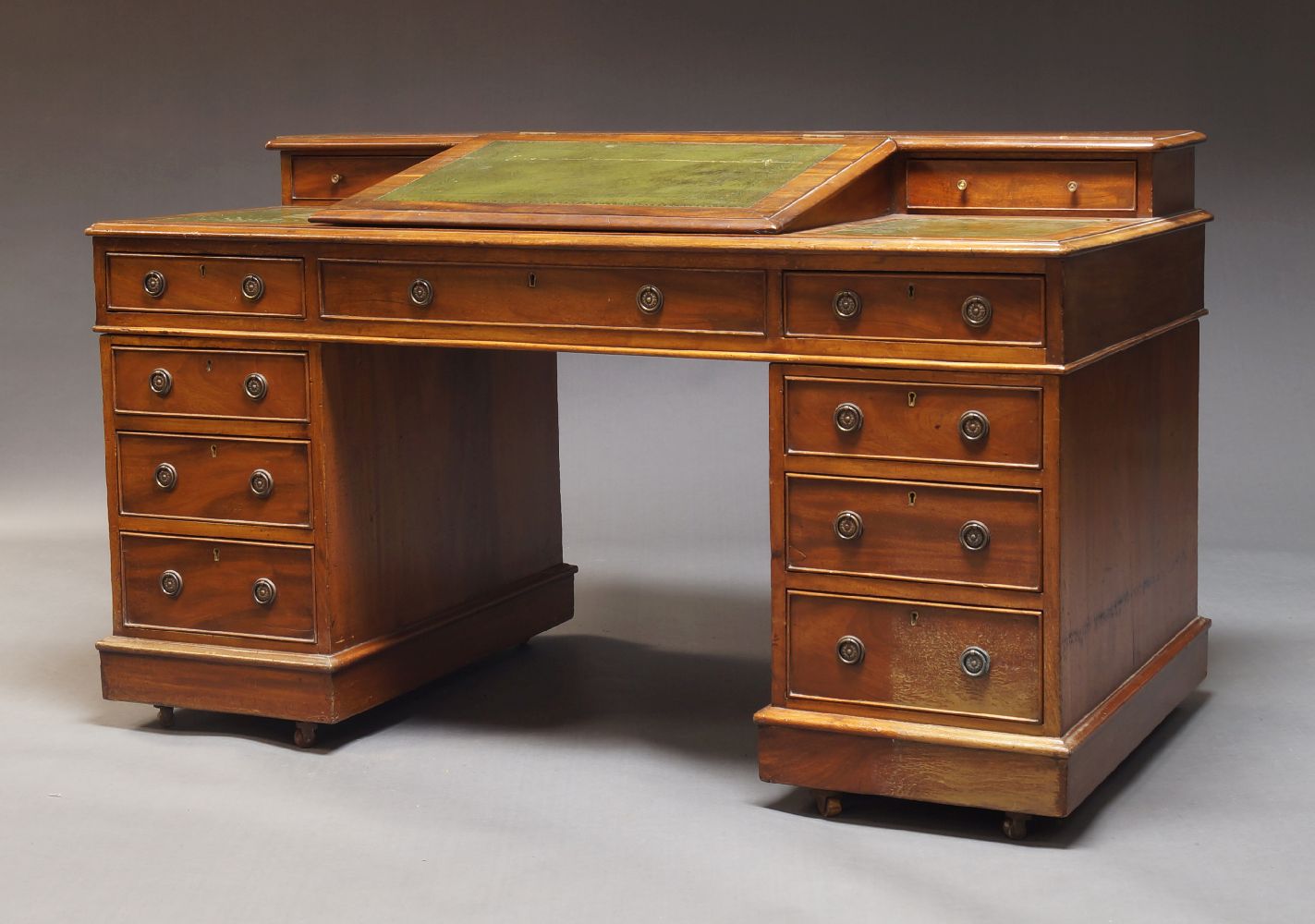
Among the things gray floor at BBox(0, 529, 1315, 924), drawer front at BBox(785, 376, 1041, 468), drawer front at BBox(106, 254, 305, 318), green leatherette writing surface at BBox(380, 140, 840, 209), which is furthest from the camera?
drawer front at BBox(106, 254, 305, 318)

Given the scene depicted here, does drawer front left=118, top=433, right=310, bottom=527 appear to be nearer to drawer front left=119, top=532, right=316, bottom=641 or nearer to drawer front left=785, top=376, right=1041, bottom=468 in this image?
drawer front left=119, top=532, right=316, bottom=641

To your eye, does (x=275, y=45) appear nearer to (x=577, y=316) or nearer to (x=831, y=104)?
(x=831, y=104)

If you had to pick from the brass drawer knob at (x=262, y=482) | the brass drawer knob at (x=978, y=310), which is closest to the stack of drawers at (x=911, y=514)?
the brass drawer knob at (x=978, y=310)

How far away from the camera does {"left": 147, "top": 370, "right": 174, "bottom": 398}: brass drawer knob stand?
4.46 metres

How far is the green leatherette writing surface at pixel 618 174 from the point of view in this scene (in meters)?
4.12

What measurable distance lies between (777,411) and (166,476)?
1405 mm

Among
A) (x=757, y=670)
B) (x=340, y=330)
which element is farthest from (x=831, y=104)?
(x=340, y=330)

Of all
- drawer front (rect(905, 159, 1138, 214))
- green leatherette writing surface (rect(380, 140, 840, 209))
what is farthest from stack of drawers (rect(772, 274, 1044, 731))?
drawer front (rect(905, 159, 1138, 214))

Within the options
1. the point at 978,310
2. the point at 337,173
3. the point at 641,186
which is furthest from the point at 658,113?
the point at 978,310

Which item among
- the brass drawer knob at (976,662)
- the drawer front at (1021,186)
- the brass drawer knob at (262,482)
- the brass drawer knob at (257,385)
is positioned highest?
the drawer front at (1021,186)

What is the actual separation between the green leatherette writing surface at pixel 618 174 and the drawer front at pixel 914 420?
1.41 ft

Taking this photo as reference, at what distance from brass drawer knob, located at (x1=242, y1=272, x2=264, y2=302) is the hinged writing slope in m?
0.19

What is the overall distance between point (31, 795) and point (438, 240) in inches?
53.1

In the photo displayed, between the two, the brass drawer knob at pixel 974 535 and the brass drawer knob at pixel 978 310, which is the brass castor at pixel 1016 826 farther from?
the brass drawer knob at pixel 978 310
